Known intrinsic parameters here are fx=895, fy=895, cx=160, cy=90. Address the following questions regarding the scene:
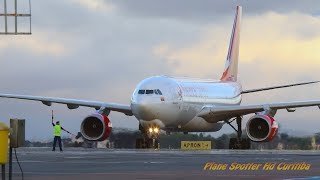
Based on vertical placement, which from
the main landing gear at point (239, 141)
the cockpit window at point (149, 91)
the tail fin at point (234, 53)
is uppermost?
the tail fin at point (234, 53)

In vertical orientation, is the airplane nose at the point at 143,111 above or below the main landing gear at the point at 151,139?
above

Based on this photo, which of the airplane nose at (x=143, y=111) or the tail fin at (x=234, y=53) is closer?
the airplane nose at (x=143, y=111)

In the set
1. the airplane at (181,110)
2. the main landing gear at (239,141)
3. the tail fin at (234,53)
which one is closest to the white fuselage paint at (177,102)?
the airplane at (181,110)

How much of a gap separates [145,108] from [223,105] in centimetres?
801

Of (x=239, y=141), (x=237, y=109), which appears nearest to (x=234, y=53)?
(x=239, y=141)

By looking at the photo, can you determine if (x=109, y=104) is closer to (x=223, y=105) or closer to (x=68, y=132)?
(x=68, y=132)

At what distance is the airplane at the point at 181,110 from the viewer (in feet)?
140

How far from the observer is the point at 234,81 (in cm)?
5581

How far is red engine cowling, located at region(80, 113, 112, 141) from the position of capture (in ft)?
146

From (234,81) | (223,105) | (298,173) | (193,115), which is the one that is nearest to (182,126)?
(193,115)

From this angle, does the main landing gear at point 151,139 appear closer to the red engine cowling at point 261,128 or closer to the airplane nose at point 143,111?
the airplane nose at point 143,111

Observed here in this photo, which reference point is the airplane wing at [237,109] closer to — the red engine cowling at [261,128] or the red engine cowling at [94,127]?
the red engine cowling at [261,128]

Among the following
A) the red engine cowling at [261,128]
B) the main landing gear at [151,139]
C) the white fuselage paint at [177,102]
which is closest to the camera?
the red engine cowling at [261,128]

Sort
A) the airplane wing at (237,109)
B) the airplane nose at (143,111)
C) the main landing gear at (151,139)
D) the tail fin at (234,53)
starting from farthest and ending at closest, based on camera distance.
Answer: the tail fin at (234,53) < the airplane wing at (237,109) < the main landing gear at (151,139) < the airplane nose at (143,111)
